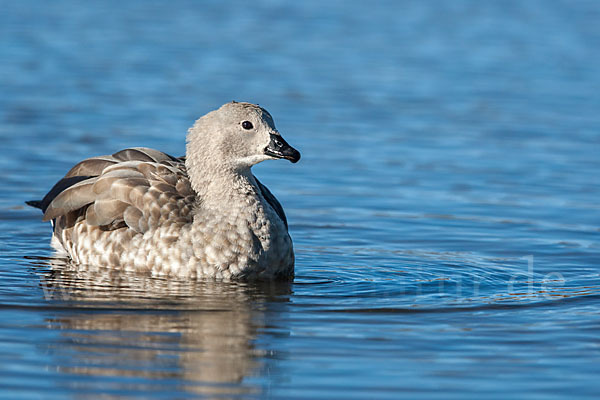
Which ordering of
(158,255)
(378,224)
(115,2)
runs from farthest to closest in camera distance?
(115,2), (378,224), (158,255)

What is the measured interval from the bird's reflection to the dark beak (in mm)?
1187

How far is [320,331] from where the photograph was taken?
851 cm

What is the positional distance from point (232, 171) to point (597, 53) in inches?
571

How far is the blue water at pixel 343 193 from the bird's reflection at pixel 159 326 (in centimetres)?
3

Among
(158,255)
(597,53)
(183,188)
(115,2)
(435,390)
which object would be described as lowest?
(435,390)

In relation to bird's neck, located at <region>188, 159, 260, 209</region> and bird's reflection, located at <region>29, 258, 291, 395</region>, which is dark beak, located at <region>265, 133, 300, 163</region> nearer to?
bird's neck, located at <region>188, 159, 260, 209</region>

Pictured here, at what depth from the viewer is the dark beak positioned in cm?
1018

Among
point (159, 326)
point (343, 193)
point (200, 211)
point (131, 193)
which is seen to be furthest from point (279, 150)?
point (343, 193)

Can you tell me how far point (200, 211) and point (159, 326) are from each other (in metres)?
2.05

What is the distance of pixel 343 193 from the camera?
14219mm

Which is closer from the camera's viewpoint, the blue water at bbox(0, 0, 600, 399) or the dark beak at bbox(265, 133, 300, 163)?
the blue water at bbox(0, 0, 600, 399)

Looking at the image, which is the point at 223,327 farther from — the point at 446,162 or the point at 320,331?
the point at 446,162

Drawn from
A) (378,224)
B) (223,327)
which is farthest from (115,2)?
(223,327)

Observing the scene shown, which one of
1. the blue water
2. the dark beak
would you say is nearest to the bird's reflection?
the blue water
